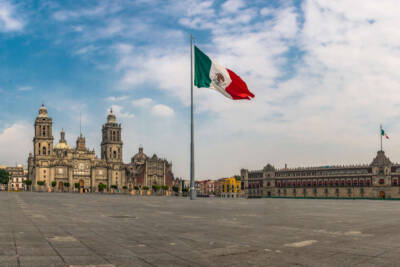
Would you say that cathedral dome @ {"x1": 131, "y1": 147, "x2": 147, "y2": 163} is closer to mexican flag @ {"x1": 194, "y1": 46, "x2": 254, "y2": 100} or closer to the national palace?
the national palace

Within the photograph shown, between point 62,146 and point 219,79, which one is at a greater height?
point 62,146

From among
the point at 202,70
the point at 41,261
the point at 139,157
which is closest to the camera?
the point at 41,261

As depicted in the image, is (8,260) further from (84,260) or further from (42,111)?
(42,111)

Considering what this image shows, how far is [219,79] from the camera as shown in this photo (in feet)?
100

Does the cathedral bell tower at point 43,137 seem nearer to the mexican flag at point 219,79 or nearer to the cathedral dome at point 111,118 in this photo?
the cathedral dome at point 111,118

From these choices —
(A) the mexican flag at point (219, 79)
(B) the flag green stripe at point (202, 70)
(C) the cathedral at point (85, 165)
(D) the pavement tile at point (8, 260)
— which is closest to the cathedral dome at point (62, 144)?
(C) the cathedral at point (85, 165)

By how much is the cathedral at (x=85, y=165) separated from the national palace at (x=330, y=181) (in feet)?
149

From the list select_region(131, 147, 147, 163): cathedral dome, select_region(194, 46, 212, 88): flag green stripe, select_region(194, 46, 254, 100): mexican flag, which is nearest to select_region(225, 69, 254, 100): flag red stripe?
select_region(194, 46, 254, 100): mexican flag

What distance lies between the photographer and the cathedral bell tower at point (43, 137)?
15425cm

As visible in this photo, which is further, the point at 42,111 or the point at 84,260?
the point at 42,111

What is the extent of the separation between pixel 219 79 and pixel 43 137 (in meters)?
141

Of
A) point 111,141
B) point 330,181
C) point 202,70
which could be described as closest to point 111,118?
point 111,141

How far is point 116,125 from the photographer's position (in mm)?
172000

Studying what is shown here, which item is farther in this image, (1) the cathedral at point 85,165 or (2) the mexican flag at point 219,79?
(1) the cathedral at point 85,165
